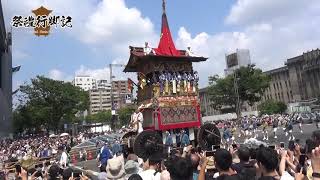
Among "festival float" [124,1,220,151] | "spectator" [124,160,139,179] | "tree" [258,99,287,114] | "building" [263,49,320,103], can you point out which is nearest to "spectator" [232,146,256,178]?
"spectator" [124,160,139,179]

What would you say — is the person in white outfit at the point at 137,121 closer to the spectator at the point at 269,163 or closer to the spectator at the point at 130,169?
the spectator at the point at 130,169

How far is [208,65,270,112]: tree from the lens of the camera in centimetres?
6694

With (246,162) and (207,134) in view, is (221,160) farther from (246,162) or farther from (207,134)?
(207,134)

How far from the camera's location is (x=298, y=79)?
4090 inches

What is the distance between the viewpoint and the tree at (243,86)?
66938 millimetres

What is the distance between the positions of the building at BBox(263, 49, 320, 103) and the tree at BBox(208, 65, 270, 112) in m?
34.1

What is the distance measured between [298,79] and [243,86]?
143 feet

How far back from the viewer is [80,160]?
31.3 metres

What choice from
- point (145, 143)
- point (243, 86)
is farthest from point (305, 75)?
point (145, 143)

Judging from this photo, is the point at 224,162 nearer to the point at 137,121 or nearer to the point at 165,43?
the point at 137,121

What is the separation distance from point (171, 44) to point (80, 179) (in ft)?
60.7

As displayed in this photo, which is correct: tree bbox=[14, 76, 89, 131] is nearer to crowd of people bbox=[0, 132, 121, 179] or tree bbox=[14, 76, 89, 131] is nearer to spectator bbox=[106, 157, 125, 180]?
crowd of people bbox=[0, 132, 121, 179]

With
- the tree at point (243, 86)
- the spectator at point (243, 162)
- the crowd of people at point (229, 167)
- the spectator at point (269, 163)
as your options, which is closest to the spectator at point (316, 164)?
the crowd of people at point (229, 167)

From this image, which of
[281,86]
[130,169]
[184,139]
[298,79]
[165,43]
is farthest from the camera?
[281,86]
